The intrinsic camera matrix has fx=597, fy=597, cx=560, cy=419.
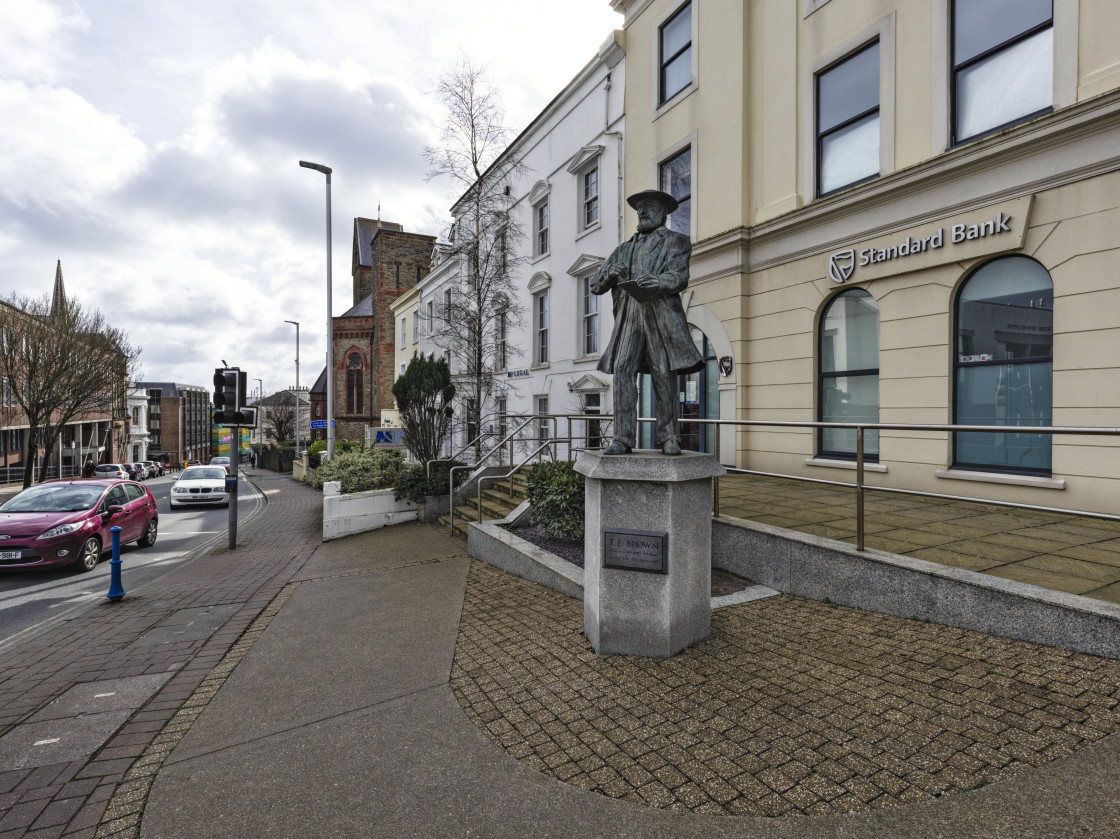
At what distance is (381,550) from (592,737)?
7485mm

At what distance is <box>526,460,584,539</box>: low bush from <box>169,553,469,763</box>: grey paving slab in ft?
4.22

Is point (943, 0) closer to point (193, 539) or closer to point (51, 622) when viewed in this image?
point (51, 622)

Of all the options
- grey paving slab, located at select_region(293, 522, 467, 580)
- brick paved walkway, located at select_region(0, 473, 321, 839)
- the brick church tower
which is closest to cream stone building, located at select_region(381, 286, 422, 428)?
the brick church tower

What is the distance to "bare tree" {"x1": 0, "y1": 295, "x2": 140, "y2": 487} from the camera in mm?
24516

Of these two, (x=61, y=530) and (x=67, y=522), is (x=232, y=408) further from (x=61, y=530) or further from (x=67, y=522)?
(x=61, y=530)

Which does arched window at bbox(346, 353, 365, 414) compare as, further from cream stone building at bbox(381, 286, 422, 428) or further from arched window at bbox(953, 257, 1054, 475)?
arched window at bbox(953, 257, 1054, 475)

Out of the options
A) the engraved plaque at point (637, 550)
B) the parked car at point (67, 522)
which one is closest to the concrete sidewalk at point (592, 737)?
the engraved plaque at point (637, 550)

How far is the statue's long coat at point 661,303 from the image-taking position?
4.77m

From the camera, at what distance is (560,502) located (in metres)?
7.40

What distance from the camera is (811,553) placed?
523 centimetres

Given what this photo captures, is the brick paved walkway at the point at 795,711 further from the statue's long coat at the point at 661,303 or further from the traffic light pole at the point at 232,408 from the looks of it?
the traffic light pole at the point at 232,408

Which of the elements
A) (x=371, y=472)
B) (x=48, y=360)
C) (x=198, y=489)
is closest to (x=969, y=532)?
(x=371, y=472)

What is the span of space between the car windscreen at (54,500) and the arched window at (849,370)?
505 inches

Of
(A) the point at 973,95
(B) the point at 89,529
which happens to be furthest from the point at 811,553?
(B) the point at 89,529
